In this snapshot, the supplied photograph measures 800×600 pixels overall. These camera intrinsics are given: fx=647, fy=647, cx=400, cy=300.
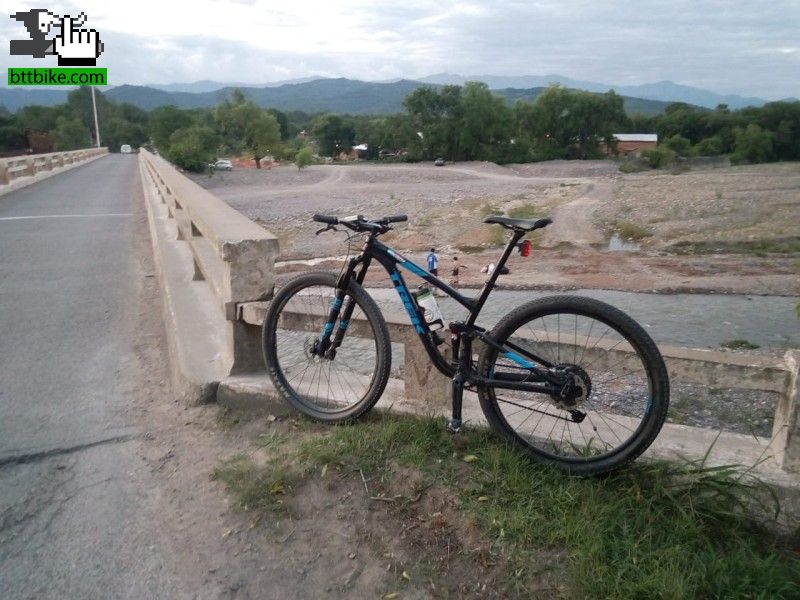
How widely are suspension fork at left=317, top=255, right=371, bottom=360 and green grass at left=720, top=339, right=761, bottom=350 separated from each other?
9.31 m

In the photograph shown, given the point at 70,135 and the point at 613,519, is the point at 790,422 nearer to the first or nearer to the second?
the point at 613,519

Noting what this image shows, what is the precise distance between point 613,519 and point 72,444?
9.31 ft

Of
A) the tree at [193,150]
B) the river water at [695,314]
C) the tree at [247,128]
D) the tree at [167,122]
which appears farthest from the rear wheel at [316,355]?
the tree at [247,128]

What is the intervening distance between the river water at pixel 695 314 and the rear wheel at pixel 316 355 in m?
6.71

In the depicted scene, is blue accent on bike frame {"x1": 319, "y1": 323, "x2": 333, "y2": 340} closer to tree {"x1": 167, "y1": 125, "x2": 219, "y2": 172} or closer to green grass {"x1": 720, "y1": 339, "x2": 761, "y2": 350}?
green grass {"x1": 720, "y1": 339, "x2": 761, "y2": 350}

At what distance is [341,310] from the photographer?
333 centimetres

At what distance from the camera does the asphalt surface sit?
253 cm

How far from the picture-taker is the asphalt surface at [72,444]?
2.53 m

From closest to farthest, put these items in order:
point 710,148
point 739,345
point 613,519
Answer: point 613,519 < point 739,345 < point 710,148

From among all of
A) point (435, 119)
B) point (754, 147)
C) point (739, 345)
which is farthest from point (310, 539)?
point (435, 119)

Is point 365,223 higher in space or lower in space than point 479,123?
lower

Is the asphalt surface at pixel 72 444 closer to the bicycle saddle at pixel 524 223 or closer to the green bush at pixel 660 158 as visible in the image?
the bicycle saddle at pixel 524 223

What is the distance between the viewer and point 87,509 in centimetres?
293

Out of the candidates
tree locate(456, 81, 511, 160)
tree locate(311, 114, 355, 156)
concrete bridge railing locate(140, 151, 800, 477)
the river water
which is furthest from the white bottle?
tree locate(311, 114, 355, 156)
